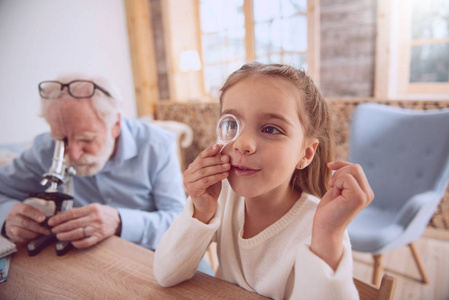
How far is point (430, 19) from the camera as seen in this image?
298 centimetres

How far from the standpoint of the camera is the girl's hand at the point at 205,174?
721mm

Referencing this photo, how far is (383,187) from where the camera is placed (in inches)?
83.0

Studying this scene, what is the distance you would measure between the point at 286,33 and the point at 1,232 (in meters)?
3.66

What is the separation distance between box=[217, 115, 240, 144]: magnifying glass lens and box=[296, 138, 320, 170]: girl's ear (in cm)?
22

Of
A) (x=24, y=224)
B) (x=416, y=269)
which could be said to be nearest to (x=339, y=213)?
(x=24, y=224)

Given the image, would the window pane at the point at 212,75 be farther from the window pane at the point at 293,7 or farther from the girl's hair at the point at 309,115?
the girl's hair at the point at 309,115

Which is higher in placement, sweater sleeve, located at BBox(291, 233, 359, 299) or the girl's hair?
the girl's hair

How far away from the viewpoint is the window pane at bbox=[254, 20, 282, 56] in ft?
12.8

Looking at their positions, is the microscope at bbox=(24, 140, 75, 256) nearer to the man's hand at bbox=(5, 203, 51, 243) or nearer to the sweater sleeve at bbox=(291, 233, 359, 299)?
the man's hand at bbox=(5, 203, 51, 243)

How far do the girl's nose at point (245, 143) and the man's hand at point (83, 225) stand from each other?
623 mm

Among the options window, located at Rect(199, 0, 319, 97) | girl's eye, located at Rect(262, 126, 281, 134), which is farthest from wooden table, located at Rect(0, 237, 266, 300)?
window, located at Rect(199, 0, 319, 97)

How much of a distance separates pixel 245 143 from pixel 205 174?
0.13m

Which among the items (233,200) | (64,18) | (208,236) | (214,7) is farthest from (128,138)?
(214,7)

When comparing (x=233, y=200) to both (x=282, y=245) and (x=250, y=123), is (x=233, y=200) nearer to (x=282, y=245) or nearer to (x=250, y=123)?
(x=282, y=245)
